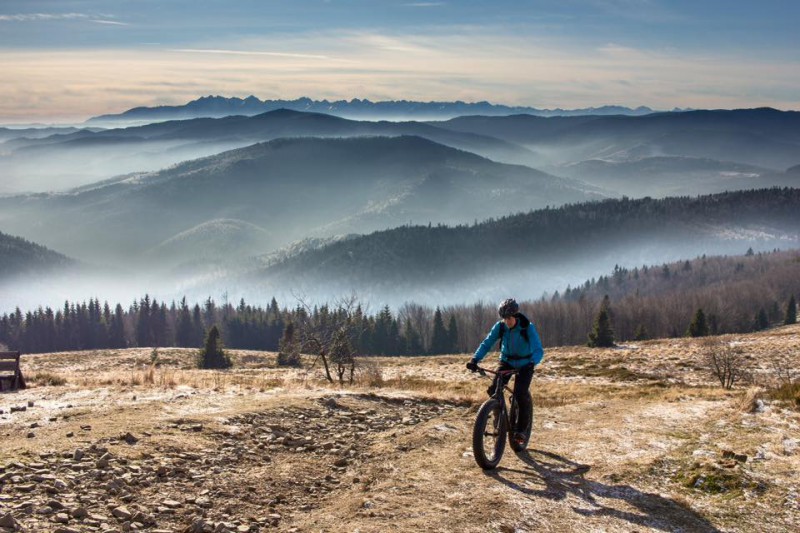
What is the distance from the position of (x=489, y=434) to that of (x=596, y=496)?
241 centimetres

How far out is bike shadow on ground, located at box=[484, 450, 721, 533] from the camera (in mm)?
10078

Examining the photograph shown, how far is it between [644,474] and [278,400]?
10.1m

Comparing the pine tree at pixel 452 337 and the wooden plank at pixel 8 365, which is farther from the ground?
the wooden plank at pixel 8 365

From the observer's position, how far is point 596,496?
1099 centimetres

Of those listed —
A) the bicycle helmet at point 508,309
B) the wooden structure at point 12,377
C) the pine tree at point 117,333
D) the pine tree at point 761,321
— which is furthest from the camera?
the pine tree at point 117,333

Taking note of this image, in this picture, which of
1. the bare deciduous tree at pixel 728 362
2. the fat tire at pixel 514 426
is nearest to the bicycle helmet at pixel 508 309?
the fat tire at pixel 514 426


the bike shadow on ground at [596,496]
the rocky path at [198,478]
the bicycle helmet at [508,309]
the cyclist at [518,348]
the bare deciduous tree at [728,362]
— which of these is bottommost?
the bare deciduous tree at [728,362]

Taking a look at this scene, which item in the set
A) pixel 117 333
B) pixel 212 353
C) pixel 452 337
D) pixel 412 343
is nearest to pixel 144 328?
pixel 117 333

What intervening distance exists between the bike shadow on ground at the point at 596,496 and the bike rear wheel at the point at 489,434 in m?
0.25

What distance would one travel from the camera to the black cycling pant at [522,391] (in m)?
13.0

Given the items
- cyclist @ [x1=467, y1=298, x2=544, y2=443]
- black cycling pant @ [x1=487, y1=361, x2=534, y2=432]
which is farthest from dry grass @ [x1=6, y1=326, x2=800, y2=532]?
cyclist @ [x1=467, y1=298, x2=544, y2=443]

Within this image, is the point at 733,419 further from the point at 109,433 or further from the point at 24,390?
the point at 24,390

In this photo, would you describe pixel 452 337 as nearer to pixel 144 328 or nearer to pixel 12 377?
pixel 144 328

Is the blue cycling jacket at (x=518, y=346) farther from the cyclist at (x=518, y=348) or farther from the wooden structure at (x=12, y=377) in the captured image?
the wooden structure at (x=12, y=377)
